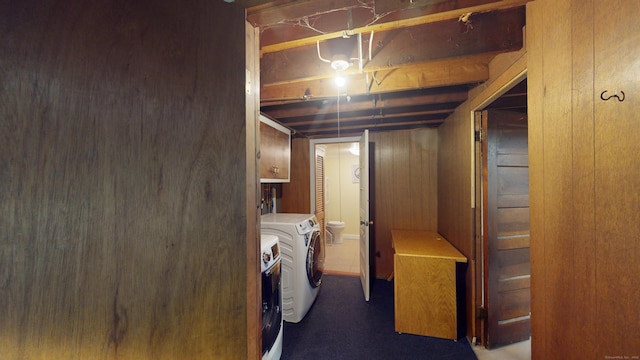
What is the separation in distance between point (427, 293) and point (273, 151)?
6.83 ft

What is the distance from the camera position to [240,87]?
1.84 feet

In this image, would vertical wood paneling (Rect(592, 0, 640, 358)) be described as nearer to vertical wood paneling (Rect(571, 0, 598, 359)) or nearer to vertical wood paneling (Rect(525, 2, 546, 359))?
vertical wood paneling (Rect(571, 0, 598, 359))

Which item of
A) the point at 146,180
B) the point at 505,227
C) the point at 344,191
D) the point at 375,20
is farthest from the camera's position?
the point at 344,191

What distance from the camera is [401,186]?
324cm

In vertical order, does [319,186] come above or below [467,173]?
below

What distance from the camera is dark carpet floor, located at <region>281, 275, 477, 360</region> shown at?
1.89 m

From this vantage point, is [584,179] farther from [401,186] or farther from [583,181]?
[401,186]

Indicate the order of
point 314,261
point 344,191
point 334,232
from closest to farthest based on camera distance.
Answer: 1. point 314,261
2. point 334,232
3. point 344,191

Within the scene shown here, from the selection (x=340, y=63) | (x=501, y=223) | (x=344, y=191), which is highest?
(x=340, y=63)

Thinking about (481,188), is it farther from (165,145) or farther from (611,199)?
(165,145)

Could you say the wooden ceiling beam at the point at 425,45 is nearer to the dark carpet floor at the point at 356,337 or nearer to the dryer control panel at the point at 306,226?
the dryer control panel at the point at 306,226

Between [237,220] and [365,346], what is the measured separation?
2.03 meters

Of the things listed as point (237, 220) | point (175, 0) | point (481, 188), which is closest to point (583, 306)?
Answer: point (237, 220)

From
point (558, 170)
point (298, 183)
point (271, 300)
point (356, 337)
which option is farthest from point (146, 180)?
point (298, 183)
